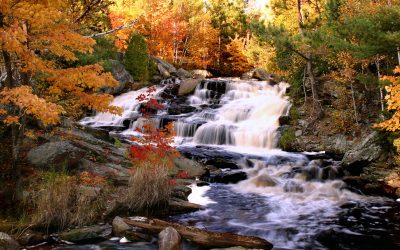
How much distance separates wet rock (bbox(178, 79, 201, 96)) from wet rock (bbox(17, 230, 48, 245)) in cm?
1930

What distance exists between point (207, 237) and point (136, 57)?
915 inches

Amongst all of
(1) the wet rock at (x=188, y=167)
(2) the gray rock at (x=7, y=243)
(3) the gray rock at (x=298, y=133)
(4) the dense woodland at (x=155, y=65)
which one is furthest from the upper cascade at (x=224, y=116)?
(2) the gray rock at (x=7, y=243)

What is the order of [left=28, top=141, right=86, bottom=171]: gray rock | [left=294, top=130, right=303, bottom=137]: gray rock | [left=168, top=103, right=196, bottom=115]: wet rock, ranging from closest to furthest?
[left=28, top=141, right=86, bottom=171]: gray rock, [left=294, top=130, right=303, bottom=137]: gray rock, [left=168, top=103, right=196, bottom=115]: wet rock

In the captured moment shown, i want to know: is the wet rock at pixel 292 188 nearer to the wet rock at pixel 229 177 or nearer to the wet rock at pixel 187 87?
the wet rock at pixel 229 177

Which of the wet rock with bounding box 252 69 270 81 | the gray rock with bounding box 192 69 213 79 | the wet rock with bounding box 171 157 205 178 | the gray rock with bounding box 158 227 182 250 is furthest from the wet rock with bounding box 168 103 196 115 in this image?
the gray rock with bounding box 158 227 182 250

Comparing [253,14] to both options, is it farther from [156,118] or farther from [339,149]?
[339,149]

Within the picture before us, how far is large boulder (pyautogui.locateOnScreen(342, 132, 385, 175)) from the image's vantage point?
12.8 meters

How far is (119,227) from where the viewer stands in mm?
6996

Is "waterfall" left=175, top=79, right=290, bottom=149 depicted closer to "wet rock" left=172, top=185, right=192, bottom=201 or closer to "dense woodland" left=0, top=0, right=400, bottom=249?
"dense woodland" left=0, top=0, right=400, bottom=249

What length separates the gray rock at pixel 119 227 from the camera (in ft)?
22.8

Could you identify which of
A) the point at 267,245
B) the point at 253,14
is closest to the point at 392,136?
the point at 267,245

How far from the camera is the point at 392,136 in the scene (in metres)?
12.4

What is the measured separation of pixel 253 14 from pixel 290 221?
39.7 m

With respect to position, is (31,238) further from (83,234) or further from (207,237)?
(207,237)
